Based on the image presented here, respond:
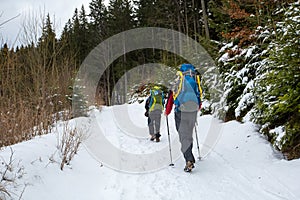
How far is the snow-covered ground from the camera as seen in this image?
3621mm

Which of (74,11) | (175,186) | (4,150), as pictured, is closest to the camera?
(4,150)

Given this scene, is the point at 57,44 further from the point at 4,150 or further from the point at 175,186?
the point at 175,186

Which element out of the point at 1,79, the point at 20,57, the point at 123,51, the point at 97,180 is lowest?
the point at 97,180

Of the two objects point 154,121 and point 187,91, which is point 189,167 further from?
point 154,121

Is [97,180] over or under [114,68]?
under

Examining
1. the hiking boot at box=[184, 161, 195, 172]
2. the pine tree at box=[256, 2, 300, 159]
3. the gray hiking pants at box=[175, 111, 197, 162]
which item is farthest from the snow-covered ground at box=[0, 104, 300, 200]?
the gray hiking pants at box=[175, 111, 197, 162]

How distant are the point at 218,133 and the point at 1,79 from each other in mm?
5482

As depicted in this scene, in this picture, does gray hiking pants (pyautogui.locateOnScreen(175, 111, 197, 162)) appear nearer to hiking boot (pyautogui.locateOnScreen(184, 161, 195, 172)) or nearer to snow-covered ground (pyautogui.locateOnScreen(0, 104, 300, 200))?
hiking boot (pyautogui.locateOnScreen(184, 161, 195, 172))

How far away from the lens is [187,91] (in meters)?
5.32

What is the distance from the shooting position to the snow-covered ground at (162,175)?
3.62 m

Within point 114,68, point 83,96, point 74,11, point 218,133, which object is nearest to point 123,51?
point 114,68

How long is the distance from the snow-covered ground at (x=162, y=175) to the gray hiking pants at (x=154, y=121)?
197 cm

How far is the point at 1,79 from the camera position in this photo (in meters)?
5.59

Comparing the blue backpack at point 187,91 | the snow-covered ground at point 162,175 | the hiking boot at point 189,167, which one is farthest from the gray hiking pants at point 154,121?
the hiking boot at point 189,167
